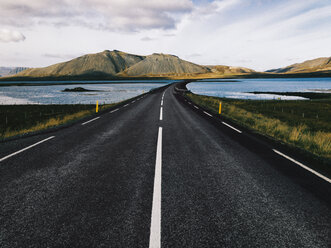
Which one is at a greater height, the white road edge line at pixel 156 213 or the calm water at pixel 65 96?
the calm water at pixel 65 96

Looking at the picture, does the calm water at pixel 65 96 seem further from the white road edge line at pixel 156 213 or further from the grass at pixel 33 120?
the white road edge line at pixel 156 213

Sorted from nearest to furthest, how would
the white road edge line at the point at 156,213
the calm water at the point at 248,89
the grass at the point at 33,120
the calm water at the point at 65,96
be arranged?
the white road edge line at the point at 156,213, the grass at the point at 33,120, the calm water at the point at 65,96, the calm water at the point at 248,89

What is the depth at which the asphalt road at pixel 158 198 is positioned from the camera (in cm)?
265

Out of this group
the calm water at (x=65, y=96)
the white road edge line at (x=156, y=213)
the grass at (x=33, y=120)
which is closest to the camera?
the white road edge line at (x=156, y=213)

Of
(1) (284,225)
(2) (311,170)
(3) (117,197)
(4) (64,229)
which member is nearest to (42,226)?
(4) (64,229)

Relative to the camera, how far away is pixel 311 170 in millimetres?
4992

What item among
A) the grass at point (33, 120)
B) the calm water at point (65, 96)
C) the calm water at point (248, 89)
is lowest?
the grass at point (33, 120)

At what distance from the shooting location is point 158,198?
11.6ft

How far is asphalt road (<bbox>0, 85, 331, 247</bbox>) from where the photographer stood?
265cm

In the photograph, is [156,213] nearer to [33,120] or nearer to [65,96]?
[33,120]

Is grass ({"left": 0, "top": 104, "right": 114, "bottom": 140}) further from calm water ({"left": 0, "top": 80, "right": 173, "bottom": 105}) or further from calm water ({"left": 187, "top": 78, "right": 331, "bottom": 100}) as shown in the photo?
calm water ({"left": 187, "top": 78, "right": 331, "bottom": 100})

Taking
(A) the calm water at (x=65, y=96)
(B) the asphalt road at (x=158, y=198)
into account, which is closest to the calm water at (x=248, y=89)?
(A) the calm water at (x=65, y=96)

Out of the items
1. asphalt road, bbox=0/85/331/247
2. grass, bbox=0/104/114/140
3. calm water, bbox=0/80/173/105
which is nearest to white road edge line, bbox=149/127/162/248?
asphalt road, bbox=0/85/331/247

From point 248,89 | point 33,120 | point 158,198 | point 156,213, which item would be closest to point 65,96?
point 33,120
